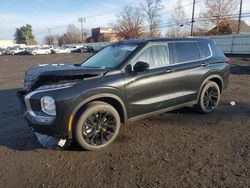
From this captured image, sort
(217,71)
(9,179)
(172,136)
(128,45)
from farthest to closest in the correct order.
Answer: (217,71)
(128,45)
(172,136)
(9,179)

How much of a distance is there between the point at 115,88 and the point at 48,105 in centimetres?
114

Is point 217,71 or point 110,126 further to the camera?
point 217,71

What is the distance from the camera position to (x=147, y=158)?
4.26 metres

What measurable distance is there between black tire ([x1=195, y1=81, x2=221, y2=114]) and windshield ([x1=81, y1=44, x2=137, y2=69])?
2102mm

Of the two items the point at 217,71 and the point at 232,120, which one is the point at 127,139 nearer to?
the point at 232,120

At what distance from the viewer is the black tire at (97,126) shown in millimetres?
4418

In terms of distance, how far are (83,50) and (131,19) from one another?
13.2 metres

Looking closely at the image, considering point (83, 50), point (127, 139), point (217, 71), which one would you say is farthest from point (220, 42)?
point (83, 50)

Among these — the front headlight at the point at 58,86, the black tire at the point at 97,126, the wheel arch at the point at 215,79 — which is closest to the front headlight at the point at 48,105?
the front headlight at the point at 58,86

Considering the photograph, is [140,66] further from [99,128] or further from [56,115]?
[56,115]

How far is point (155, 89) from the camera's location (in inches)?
206

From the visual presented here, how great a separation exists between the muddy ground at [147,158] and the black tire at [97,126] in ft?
0.52

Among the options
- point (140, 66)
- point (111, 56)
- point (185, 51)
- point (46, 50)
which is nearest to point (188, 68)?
point (185, 51)

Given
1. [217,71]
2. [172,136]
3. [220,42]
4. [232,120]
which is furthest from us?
[220,42]
